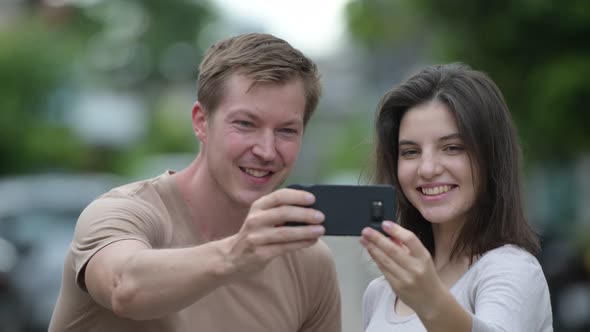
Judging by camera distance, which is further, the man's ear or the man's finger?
the man's ear

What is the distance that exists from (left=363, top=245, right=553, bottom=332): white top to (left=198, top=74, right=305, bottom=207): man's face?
73 cm

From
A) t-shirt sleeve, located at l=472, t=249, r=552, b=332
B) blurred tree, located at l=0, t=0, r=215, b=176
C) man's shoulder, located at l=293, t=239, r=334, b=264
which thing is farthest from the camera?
blurred tree, located at l=0, t=0, r=215, b=176

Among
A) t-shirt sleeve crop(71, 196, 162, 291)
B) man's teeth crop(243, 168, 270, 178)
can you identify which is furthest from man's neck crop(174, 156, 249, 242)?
t-shirt sleeve crop(71, 196, 162, 291)

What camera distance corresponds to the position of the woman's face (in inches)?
157

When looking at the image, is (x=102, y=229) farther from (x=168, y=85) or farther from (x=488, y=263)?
(x=168, y=85)

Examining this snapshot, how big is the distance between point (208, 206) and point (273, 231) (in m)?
1.19

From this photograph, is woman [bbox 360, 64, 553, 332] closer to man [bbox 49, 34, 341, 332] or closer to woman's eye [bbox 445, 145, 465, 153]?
woman's eye [bbox 445, 145, 465, 153]

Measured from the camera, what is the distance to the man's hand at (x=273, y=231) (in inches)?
130

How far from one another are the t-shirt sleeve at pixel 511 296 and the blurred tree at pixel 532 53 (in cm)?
907

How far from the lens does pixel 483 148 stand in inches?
158

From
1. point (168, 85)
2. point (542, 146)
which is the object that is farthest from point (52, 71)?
point (168, 85)

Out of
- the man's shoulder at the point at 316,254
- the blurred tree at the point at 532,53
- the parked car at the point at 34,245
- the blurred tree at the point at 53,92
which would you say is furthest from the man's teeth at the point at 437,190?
the blurred tree at the point at 53,92

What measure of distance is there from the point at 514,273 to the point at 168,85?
200 ft

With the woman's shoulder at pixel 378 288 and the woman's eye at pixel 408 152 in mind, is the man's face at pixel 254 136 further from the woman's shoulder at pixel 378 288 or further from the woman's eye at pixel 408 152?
the woman's shoulder at pixel 378 288
